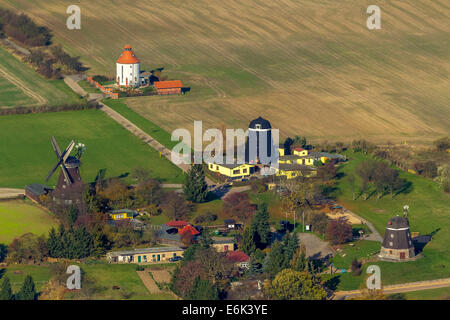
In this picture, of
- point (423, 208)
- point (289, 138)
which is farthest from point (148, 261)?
point (289, 138)

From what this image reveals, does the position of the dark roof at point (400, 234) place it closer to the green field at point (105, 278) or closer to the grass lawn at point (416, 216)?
the grass lawn at point (416, 216)

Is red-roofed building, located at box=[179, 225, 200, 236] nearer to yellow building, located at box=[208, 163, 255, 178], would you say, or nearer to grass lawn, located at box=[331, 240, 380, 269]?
grass lawn, located at box=[331, 240, 380, 269]

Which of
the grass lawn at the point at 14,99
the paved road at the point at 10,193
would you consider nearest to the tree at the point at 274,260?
the paved road at the point at 10,193

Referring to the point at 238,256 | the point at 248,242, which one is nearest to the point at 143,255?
the point at 238,256

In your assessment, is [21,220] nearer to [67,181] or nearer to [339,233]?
[67,181]

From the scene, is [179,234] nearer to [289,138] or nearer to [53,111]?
[289,138]

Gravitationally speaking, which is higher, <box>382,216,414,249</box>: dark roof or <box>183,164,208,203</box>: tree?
<box>183,164,208,203</box>: tree

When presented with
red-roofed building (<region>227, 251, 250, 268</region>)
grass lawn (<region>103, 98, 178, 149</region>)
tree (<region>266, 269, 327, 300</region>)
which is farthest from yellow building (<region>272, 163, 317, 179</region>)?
tree (<region>266, 269, 327, 300</region>)
